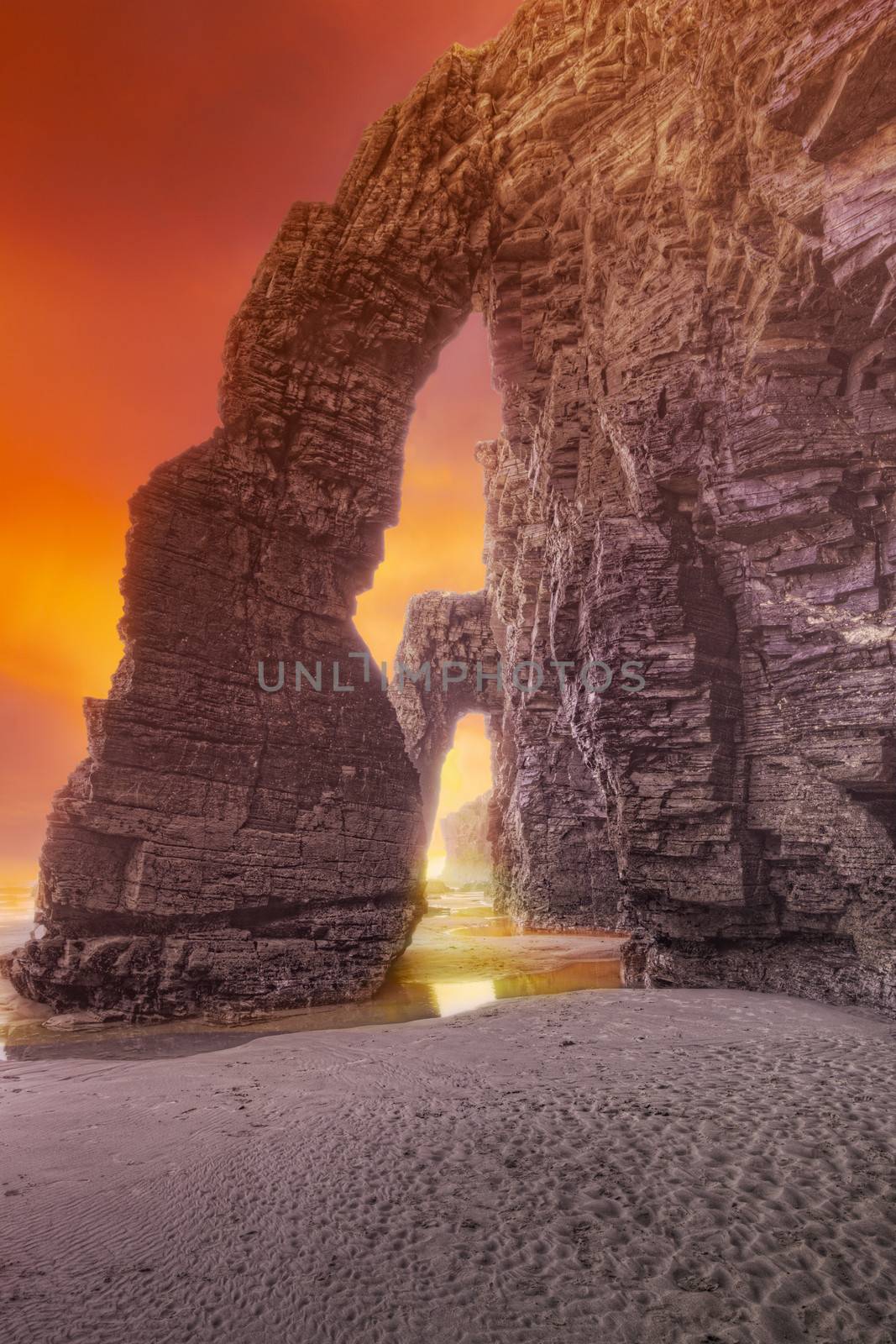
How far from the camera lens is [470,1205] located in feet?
15.6

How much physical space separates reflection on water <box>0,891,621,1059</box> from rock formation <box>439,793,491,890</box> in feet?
108

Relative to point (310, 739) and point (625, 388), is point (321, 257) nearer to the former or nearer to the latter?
point (625, 388)

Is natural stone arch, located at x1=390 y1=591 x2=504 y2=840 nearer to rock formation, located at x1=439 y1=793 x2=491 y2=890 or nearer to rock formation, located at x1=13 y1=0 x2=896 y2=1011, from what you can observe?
rock formation, located at x1=13 y1=0 x2=896 y2=1011

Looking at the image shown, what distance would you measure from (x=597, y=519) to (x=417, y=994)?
551 inches

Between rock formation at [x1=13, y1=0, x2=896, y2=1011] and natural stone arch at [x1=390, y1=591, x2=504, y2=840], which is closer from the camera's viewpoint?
rock formation at [x1=13, y1=0, x2=896, y2=1011]

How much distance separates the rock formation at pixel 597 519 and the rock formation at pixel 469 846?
143ft

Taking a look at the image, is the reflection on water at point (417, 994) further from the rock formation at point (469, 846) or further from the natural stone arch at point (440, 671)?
the rock formation at point (469, 846)

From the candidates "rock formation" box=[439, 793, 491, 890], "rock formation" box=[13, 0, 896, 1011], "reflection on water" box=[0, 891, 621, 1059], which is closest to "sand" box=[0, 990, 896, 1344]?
"reflection on water" box=[0, 891, 621, 1059]

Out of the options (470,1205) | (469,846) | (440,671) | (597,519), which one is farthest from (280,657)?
(469,846)

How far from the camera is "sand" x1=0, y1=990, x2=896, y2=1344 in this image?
148 inches

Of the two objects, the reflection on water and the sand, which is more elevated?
the sand

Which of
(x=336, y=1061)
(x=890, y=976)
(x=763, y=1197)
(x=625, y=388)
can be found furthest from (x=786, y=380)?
(x=336, y=1061)

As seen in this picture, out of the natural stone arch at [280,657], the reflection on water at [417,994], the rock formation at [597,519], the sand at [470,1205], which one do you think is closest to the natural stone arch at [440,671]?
the reflection on water at [417,994]

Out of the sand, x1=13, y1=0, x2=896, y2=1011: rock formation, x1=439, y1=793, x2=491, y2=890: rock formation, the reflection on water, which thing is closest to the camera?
the sand
